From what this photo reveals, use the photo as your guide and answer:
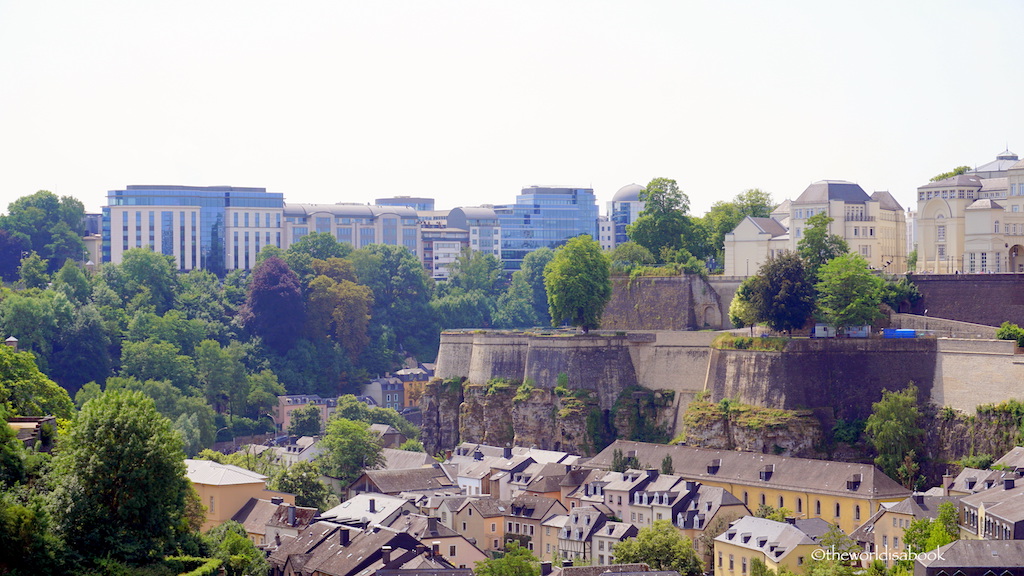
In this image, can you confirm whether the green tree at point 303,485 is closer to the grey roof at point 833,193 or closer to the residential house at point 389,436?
the residential house at point 389,436

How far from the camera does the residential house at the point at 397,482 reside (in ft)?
247

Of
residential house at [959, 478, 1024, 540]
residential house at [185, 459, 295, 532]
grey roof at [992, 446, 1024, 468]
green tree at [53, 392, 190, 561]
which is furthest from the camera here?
residential house at [185, 459, 295, 532]

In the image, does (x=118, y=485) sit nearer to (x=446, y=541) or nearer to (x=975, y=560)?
(x=446, y=541)

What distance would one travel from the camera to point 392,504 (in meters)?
68.1

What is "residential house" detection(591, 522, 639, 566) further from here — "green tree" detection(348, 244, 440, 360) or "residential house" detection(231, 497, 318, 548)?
"green tree" detection(348, 244, 440, 360)

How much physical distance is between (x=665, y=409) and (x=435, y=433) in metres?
16.9

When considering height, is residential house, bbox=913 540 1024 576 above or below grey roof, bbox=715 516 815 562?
above

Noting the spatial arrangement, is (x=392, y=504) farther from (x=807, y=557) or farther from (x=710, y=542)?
(x=807, y=557)

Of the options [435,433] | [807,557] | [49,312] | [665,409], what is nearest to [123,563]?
[807,557]

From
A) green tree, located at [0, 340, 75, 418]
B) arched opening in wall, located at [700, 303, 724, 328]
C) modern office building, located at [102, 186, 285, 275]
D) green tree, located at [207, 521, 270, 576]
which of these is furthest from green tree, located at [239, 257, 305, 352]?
green tree, located at [207, 521, 270, 576]

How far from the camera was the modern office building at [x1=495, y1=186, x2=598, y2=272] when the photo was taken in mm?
164875

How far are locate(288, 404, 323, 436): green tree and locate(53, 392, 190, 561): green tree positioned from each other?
53.9 metres

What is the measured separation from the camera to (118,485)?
143 ft

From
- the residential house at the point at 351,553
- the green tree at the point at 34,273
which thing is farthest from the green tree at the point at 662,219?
the green tree at the point at 34,273
